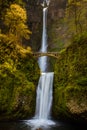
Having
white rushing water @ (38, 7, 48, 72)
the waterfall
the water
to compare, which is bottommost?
the water

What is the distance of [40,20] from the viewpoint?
1677 inches

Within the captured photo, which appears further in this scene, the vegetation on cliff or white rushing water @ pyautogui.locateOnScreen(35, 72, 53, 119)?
white rushing water @ pyautogui.locateOnScreen(35, 72, 53, 119)

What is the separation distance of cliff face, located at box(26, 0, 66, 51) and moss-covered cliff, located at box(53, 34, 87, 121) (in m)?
16.4

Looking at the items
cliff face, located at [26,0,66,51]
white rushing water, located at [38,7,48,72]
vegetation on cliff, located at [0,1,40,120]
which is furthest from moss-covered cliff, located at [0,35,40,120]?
cliff face, located at [26,0,66,51]

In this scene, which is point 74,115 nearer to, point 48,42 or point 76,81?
point 76,81

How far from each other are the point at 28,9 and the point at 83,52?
21.6m

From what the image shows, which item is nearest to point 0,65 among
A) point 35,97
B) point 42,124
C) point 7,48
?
point 7,48

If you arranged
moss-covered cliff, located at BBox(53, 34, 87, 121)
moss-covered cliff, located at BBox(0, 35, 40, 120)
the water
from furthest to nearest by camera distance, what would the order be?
1. moss-covered cliff, located at BBox(0, 35, 40, 120)
2. the water
3. moss-covered cliff, located at BBox(53, 34, 87, 121)

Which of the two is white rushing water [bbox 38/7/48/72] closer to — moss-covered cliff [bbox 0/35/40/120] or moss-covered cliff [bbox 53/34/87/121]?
moss-covered cliff [bbox 0/35/40/120]

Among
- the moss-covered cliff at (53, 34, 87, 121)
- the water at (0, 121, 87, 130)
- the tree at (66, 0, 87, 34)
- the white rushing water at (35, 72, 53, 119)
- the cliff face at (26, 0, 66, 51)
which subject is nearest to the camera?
the moss-covered cliff at (53, 34, 87, 121)

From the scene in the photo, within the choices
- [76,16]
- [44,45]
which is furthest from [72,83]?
[44,45]

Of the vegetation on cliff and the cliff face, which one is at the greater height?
the cliff face

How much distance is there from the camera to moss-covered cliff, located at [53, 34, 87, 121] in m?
20.9

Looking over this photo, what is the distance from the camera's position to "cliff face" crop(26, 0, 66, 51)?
Answer: 1628 inches
